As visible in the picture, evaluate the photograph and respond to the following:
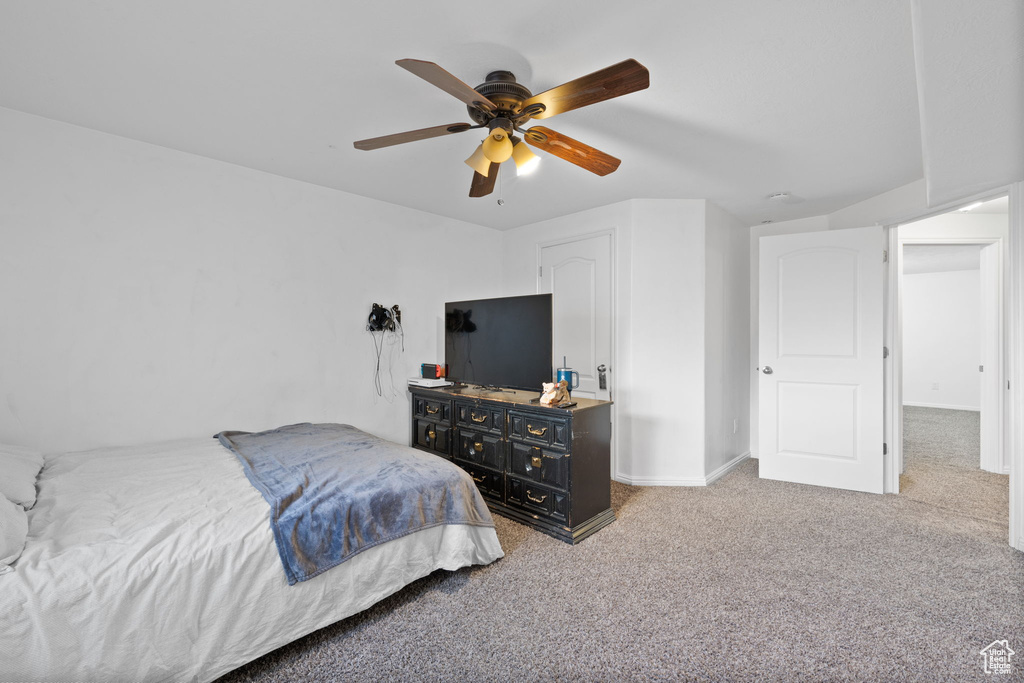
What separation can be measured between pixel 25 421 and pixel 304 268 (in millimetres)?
1653

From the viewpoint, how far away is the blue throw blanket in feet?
5.76

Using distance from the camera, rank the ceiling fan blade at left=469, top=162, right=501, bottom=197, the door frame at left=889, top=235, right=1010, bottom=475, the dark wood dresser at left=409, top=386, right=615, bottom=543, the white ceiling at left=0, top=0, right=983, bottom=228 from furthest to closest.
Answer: the door frame at left=889, top=235, right=1010, bottom=475 < the dark wood dresser at left=409, top=386, right=615, bottom=543 < the ceiling fan blade at left=469, top=162, right=501, bottom=197 < the white ceiling at left=0, top=0, right=983, bottom=228

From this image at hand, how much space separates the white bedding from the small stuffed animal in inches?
41.6

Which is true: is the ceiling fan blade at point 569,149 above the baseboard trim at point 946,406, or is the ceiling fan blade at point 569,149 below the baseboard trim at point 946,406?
above

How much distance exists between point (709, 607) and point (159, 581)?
2.11 meters

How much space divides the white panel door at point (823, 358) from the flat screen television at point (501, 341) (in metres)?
2.23

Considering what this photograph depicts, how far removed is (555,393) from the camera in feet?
9.16

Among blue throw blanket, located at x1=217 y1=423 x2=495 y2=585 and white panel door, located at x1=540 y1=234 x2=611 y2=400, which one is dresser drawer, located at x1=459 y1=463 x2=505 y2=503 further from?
white panel door, located at x1=540 y1=234 x2=611 y2=400

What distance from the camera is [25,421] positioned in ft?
7.54

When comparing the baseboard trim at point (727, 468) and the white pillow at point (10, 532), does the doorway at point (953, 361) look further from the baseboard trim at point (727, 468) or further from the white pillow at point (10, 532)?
the white pillow at point (10, 532)

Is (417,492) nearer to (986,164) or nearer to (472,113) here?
(472,113)

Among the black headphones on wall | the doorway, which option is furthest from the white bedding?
the doorway

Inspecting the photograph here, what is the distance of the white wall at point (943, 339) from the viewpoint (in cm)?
708

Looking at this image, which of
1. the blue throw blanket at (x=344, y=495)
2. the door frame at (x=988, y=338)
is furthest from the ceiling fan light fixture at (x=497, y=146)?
the door frame at (x=988, y=338)
